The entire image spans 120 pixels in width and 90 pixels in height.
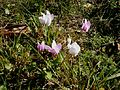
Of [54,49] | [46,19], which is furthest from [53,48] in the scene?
[46,19]

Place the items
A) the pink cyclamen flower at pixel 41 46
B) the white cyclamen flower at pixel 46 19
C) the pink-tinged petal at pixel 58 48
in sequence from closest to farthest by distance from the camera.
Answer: the pink-tinged petal at pixel 58 48 → the pink cyclamen flower at pixel 41 46 → the white cyclamen flower at pixel 46 19

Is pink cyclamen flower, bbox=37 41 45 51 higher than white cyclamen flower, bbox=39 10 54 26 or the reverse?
the reverse

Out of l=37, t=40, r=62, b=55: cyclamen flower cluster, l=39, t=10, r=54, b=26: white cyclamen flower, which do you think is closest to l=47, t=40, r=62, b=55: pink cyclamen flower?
l=37, t=40, r=62, b=55: cyclamen flower cluster

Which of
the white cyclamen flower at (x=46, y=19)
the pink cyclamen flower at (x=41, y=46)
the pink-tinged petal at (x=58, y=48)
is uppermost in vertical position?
the white cyclamen flower at (x=46, y=19)

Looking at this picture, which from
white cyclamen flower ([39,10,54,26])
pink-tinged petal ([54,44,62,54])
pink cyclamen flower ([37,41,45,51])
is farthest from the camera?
white cyclamen flower ([39,10,54,26])

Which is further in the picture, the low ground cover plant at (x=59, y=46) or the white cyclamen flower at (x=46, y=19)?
the white cyclamen flower at (x=46, y=19)

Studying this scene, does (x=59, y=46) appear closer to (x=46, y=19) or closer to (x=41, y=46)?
(x=41, y=46)

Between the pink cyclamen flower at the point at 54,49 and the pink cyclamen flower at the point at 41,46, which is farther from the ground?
the pink cyclamen flower at the point at 41,46

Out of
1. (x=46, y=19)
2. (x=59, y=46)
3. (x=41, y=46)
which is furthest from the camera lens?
(x=46, y=19)

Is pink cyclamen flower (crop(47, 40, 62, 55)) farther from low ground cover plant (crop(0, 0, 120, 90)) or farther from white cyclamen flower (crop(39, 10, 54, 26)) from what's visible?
white cyclamen flower (crop(39, 10, 54, 26))

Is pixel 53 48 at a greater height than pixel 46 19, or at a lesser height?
lesser

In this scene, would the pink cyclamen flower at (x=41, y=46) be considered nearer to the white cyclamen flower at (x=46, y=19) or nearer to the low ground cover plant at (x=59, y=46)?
the low ground cover plant at (x=59, y=46)

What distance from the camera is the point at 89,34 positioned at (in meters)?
2.80

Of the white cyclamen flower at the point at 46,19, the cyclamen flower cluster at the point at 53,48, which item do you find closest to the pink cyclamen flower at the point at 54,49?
the cyclamen flower cluster at the point at 53,48
